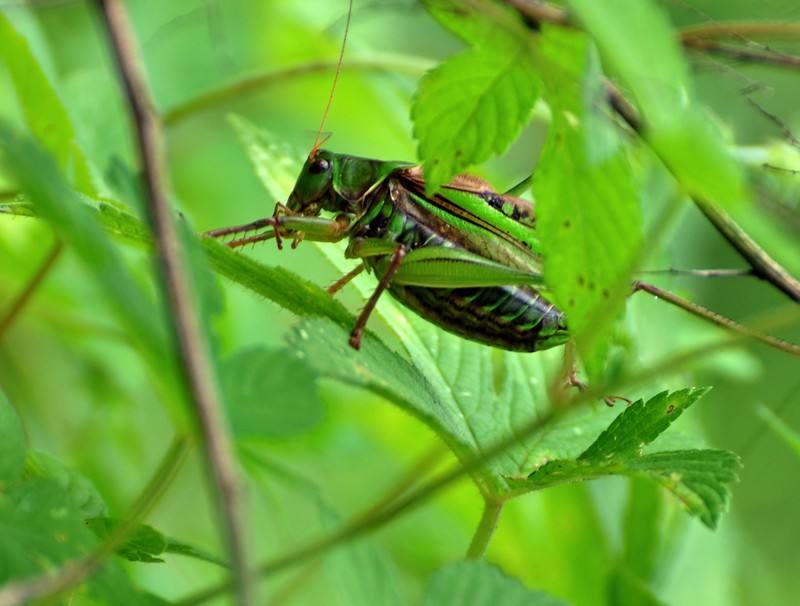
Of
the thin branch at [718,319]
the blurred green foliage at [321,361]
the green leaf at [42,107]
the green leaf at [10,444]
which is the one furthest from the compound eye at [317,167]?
the green leaf at [10,444]

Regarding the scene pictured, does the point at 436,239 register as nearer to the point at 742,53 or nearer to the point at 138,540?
the point at 742,53

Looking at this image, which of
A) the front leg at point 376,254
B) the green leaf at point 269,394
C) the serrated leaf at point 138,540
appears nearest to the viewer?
the green leaf at point 269,394

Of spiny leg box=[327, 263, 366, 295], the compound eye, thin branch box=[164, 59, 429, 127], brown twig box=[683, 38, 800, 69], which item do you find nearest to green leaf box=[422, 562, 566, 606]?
brown twig box=[683, 38, 800, 69]

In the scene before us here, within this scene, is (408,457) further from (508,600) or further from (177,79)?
(508,600)

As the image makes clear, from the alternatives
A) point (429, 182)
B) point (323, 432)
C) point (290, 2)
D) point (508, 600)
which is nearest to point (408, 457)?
point (323, 432)

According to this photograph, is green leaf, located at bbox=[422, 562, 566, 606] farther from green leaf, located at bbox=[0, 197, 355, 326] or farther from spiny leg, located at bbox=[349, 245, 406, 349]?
green leaf, located at bbox=[0, 197, 355, 326]

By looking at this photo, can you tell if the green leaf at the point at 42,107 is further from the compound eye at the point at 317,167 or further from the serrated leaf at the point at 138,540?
the serrated leaf at the point at 138,540

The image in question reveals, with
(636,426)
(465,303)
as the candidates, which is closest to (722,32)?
(636,426)
